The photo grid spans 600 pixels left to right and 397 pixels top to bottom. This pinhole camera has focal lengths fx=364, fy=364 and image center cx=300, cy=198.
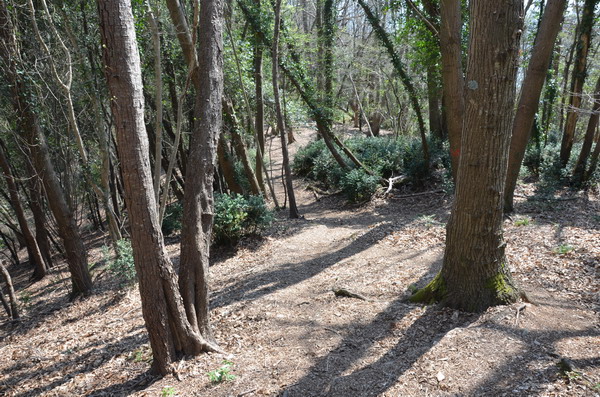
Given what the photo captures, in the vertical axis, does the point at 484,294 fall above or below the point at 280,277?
above

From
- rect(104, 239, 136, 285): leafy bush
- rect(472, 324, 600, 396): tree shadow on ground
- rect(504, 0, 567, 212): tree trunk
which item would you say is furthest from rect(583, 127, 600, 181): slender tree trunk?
rect(104, 239, 136, 285): leafy bush

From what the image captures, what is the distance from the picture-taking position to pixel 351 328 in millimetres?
4336

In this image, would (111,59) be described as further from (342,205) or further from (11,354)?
(342,205)

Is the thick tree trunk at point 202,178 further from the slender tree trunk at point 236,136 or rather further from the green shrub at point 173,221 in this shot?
the green shrub at point 173,221

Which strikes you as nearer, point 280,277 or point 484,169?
point 484,169

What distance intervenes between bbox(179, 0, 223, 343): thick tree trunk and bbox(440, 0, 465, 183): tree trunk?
505 centimetres

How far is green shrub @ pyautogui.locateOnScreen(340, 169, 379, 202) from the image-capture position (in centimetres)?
1171

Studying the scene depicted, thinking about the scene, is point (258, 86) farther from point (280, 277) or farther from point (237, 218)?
point (280, 277)

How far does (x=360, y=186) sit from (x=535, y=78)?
5564 millimetres

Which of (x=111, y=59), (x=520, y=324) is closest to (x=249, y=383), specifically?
(x=520, y=324)

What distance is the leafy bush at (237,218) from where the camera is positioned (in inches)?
313

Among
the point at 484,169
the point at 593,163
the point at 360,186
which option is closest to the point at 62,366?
the point at 484,169

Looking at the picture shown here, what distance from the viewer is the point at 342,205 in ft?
40.9

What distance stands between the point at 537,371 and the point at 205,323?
129 inches
